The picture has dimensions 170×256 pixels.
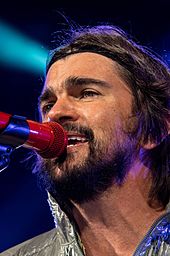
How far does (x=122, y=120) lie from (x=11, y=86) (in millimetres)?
1843

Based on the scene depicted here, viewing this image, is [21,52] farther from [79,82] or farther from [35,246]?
[35,246]

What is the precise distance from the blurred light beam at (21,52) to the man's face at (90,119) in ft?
4.54

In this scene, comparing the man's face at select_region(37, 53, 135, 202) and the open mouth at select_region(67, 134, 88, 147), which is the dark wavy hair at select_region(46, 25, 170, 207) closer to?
the man's face at select_region(37, 53, 135, 202)

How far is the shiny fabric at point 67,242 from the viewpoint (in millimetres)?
1982

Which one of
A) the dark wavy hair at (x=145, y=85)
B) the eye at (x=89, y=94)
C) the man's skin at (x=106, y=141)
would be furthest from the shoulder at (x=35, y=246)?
the eye at (x=89, y=94)

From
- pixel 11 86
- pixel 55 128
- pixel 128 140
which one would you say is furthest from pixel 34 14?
pixel 55 128

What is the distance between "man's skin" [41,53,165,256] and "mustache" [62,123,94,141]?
2 centimetres

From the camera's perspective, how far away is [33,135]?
1.74 meters

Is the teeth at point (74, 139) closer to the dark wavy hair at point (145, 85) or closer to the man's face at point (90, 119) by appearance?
the man's face at point (90, 119)

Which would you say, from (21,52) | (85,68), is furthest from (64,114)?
(21,52)

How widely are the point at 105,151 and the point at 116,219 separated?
13.8 inches

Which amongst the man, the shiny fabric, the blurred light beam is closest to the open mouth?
the man

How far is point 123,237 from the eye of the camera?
232 cm

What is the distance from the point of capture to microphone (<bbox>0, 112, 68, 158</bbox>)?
1527 mm
